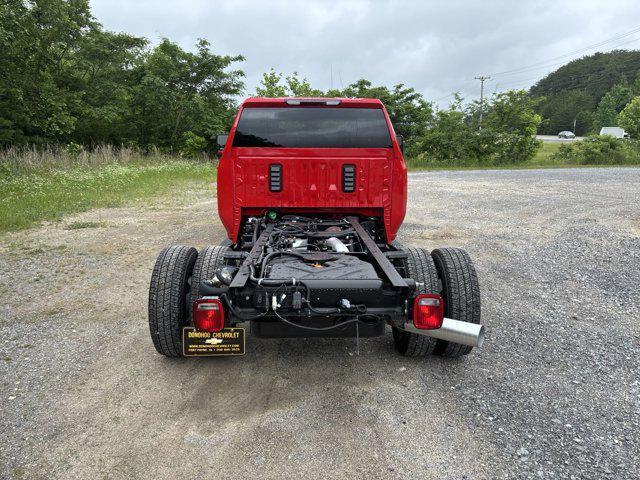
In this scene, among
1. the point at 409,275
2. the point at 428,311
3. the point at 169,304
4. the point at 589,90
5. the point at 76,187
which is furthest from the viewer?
the point at 589,90

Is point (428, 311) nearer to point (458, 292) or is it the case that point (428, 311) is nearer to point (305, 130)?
point (458, 292)

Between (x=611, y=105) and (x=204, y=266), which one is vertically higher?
(x=611, y=105)

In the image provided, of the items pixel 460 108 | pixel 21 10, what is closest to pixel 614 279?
pixel 21 10

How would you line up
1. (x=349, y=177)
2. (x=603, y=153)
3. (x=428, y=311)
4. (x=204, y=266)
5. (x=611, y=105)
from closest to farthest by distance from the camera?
(x=428, y=311) < (x=204, y=266) < (x=349, y=177) < (x=603, y=153) < (x=611, y=105)

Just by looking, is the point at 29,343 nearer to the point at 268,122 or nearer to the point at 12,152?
the point at 268,122

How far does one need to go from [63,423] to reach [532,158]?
2536cm

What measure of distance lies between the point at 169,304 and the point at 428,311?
A: 66.7 inches

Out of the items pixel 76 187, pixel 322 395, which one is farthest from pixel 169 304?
pixel 76 187

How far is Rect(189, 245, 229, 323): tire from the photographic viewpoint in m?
3.24

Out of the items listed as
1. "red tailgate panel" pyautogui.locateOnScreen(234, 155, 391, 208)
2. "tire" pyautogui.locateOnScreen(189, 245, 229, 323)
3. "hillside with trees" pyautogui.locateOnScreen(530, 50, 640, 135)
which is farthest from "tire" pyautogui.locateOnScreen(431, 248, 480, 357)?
"hillside with trees" pyautogui.locateOnScreen(530, 50, 640, 135)

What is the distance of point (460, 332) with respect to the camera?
8.64 feet

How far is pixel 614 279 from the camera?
5195 millimetres

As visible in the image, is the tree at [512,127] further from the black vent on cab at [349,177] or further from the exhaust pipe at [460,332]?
the exhaust pipe at [460,332]

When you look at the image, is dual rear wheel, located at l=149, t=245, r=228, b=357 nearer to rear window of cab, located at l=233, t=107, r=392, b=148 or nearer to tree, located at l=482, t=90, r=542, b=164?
rear window of cab, located at l=233, t=107, r=392, b=148
